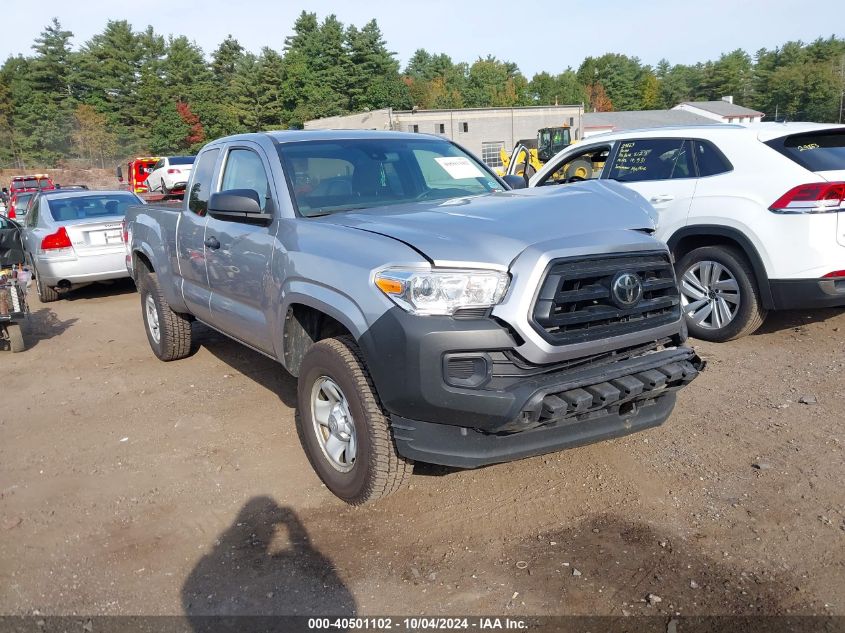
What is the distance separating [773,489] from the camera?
3.63 metres

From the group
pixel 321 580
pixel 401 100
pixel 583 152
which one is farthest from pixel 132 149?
pixel 321 580

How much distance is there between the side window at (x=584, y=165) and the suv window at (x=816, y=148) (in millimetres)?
1930

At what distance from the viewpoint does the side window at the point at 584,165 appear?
757 centimetres

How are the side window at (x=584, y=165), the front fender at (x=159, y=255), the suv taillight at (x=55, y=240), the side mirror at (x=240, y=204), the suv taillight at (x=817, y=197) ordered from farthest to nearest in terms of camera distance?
the suv taillight at (x=55, y=240) < the side window at (x=584, y=165) < the front fender at (x=159, y=255) < the suv taillight at (x=817, y=197) < the side mirror at (x=240, y=204)

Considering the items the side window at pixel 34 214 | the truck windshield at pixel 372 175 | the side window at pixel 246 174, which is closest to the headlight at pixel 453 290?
the truck windshield at pixel 372 175

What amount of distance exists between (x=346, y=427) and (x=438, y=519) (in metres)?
0.67

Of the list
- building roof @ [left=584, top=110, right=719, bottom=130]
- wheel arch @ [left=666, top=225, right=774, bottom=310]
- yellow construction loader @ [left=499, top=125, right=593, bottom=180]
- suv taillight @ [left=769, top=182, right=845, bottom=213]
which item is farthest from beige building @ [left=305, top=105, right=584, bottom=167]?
suv taillight @ [left=769, top=182, right=845, bottom=213]

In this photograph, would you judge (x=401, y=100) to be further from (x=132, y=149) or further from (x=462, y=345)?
(x=462, y=345)

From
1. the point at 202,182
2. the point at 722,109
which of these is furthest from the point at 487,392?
the point at 722,109

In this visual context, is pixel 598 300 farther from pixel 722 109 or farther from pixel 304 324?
pixel 722 109

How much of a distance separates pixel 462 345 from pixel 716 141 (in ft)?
14.3

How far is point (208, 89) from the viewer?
71938 millimetres

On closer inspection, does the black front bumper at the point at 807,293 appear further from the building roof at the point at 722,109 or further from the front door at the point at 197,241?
the building roof at the point at 722,109

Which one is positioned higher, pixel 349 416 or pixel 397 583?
pixel 349 416
